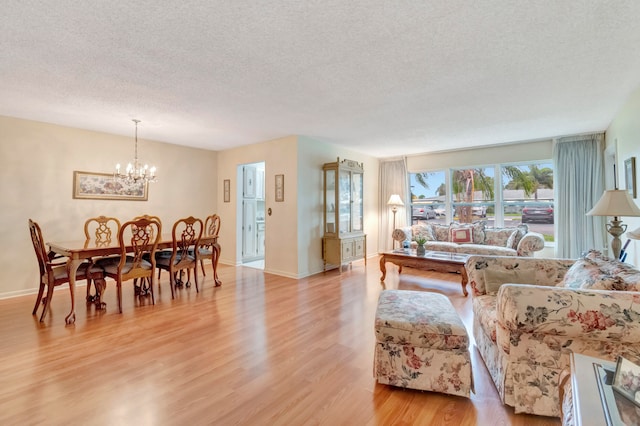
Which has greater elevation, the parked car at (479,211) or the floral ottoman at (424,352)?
the parked car at (479,211)

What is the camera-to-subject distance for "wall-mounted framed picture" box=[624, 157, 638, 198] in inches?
119

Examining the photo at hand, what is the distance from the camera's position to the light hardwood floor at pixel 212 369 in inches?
63.7

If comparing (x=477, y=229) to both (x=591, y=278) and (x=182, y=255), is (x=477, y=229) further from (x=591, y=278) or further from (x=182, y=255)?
(x=182, y=255)

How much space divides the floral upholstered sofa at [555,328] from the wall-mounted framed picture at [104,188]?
17.7ft

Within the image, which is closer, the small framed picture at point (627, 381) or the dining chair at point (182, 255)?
the small framed picture at point (627, 381)

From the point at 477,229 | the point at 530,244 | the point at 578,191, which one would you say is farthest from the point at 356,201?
the point at 578,191

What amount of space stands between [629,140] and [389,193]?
408 centimetres

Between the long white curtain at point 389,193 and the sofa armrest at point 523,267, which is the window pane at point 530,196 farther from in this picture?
the sofa armrest at point 523,267

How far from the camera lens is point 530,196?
5.55 meters

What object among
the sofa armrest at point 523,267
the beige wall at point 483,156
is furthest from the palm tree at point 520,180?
the sofa armrest at point 523,267

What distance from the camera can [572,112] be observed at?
375cm

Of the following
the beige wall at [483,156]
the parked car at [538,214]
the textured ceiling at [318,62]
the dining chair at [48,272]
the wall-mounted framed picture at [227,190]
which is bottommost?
the dining chair at [48,272]

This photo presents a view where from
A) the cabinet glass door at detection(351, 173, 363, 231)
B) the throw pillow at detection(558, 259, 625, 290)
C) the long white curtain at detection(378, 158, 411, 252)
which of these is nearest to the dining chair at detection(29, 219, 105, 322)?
the cabinet glass door at detection(351, 173, 363, 231)

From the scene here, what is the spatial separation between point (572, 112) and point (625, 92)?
25.3 inches
